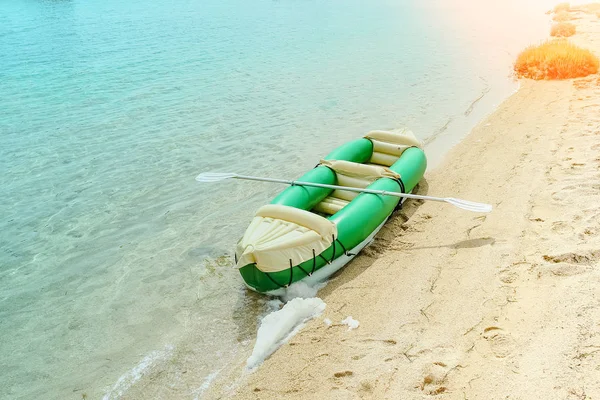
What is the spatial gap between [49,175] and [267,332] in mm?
6173

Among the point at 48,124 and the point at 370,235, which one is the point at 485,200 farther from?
the point at 48,124

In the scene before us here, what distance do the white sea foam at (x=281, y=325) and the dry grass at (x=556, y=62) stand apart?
10.7 meters

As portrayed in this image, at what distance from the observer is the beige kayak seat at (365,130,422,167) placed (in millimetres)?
A: 8070

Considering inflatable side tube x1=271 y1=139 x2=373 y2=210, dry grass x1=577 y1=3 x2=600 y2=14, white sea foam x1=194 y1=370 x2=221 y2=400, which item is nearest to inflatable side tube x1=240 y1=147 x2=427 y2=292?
inflatable side tube x1=271 y1=139 x2=373 y2=210

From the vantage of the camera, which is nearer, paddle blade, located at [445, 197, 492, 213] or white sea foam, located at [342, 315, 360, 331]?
white sea foam, located at [342, 315, 360, 331]

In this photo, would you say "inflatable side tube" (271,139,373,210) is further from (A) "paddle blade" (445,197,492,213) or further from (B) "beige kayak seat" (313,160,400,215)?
(A) "paddle blade" (445,197,492,213)

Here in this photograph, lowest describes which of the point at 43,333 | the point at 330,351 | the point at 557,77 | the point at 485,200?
the point at 43,333

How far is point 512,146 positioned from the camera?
902 centimetres

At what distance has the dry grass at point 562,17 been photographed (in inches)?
805

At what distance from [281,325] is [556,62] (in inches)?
454

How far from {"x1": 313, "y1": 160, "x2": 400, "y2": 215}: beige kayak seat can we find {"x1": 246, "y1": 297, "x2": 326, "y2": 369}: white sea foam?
1718mm

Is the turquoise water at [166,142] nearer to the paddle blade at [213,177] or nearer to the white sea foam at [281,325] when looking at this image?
the white sea foam at [281,325]

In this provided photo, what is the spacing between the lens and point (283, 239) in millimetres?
5441

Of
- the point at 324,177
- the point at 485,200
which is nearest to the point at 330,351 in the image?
the point at 324,177
